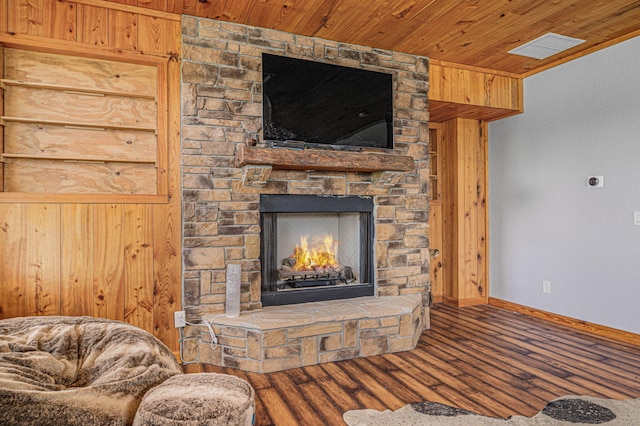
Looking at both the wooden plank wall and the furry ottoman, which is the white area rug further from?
the wooden plank wall

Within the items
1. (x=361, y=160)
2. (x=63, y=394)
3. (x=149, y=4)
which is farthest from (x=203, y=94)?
(x=63, y=394)

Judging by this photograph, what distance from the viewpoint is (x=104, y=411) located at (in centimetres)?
146

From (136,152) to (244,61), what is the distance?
108cm

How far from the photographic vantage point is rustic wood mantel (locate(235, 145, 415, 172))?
2861 mm

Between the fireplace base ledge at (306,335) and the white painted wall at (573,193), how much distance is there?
1.72 meters

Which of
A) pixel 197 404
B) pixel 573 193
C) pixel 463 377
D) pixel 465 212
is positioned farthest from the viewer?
pixel 465 212

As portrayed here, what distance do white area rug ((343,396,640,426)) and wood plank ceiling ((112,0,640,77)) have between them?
8.45 ft

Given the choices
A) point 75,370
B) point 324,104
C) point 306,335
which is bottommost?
point 306,335

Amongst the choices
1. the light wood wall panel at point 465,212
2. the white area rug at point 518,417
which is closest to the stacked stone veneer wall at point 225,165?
the white area rug at point 518,417

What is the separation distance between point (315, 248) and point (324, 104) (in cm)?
127

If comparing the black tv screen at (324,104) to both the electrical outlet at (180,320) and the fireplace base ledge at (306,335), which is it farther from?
the electrical outlet at (180,320)

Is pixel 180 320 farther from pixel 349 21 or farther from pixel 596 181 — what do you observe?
pixel 596 181

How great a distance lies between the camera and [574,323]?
3.77 meters

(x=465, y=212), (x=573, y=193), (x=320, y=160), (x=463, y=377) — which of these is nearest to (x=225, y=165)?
(x=320, y=160)
